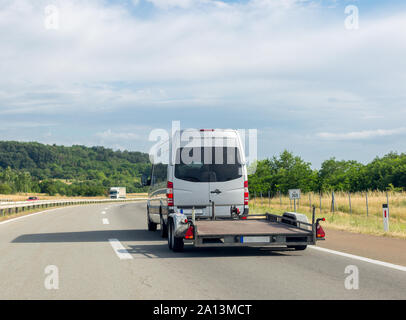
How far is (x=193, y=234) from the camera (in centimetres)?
1001

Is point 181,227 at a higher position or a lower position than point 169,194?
lower

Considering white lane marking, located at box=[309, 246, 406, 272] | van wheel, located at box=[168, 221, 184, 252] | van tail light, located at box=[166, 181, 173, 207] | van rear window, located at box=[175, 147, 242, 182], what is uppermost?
van rear window, located at box=[175, 147, 242, 182]

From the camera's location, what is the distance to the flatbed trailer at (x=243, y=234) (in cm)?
993

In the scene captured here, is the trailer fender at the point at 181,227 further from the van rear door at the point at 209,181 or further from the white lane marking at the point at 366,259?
the white lane marking at the point at 366,259

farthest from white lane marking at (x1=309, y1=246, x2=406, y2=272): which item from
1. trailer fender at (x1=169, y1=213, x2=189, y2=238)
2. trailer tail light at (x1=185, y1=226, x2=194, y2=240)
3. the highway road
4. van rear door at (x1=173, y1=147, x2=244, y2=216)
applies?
trailer fender at (x1=169, y1=213, x2=189, y2=238)

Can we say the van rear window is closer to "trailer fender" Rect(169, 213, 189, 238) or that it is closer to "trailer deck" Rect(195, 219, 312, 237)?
"trailer deck" Rect(195, 219, 312, 237)

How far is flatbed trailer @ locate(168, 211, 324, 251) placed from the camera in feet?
32.6

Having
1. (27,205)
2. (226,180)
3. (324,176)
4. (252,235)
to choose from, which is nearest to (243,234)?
(252,235)

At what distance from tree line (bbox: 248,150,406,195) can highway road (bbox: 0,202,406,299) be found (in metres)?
42.5

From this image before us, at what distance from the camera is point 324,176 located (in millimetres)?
60094

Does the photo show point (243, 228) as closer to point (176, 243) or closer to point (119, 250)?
point (176, 243)

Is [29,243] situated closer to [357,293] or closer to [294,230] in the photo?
[294,230]

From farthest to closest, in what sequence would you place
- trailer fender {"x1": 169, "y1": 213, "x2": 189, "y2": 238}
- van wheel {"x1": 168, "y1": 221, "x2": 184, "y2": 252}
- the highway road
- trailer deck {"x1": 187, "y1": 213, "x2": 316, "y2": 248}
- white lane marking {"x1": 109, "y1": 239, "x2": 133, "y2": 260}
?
van wheel {"x1": 168, "y1": 221, "x2": 184, "y2": 252} < trailer fender {"x1": 169, "y1": 213, "x2": 189, "y2": 238} < white lane marking {"x1": 109, "y1": 239, "x2": 133, "y2": 260} < trailer deck {"x1": 187, "y1": 213, "x2": 316, "y2": 248} < the highway road

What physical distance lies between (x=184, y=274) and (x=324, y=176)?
5410cm
